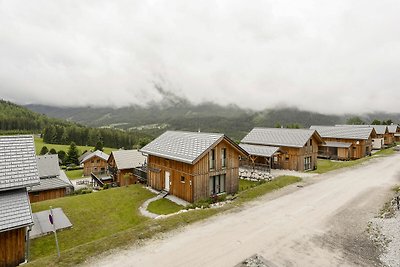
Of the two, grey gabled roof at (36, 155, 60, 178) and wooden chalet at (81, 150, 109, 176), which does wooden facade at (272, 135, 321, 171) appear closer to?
grey gabled roof at (36, 155, 60, 178)

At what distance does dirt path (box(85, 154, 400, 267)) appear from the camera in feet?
41.6

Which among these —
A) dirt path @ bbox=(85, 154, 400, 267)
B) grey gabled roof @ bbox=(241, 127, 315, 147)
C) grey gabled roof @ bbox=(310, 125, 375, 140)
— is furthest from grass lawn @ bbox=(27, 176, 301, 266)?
grey gabled roof @ bbox=(310, 125, 375, 140)

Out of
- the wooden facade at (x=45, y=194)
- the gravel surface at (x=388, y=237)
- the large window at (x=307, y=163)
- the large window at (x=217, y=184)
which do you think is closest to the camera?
the gravel surface at (x=388, y=237)

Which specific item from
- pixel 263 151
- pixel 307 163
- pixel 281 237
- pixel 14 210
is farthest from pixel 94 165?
pixel 281 237

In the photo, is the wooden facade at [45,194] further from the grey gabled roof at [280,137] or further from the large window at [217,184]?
the grey gabled roof at [280,137]

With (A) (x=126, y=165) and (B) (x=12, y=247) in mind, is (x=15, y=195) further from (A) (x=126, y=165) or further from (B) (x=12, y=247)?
(A) (x=126, y=165)

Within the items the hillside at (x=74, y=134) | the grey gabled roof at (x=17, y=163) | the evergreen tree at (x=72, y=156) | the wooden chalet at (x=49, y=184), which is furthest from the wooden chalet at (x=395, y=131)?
the evergreen tree at (x=72, y=156)

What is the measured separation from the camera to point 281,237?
49.7 feet

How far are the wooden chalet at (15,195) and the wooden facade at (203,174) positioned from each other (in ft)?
42.9

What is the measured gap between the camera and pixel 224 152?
27688mm

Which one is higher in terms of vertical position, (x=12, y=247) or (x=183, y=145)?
(x=183, y=145)

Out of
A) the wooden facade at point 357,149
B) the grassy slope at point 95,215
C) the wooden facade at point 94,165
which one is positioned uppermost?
the wooden facade at point 357,149

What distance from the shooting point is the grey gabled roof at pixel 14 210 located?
1385cm

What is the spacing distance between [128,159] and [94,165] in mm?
35590
